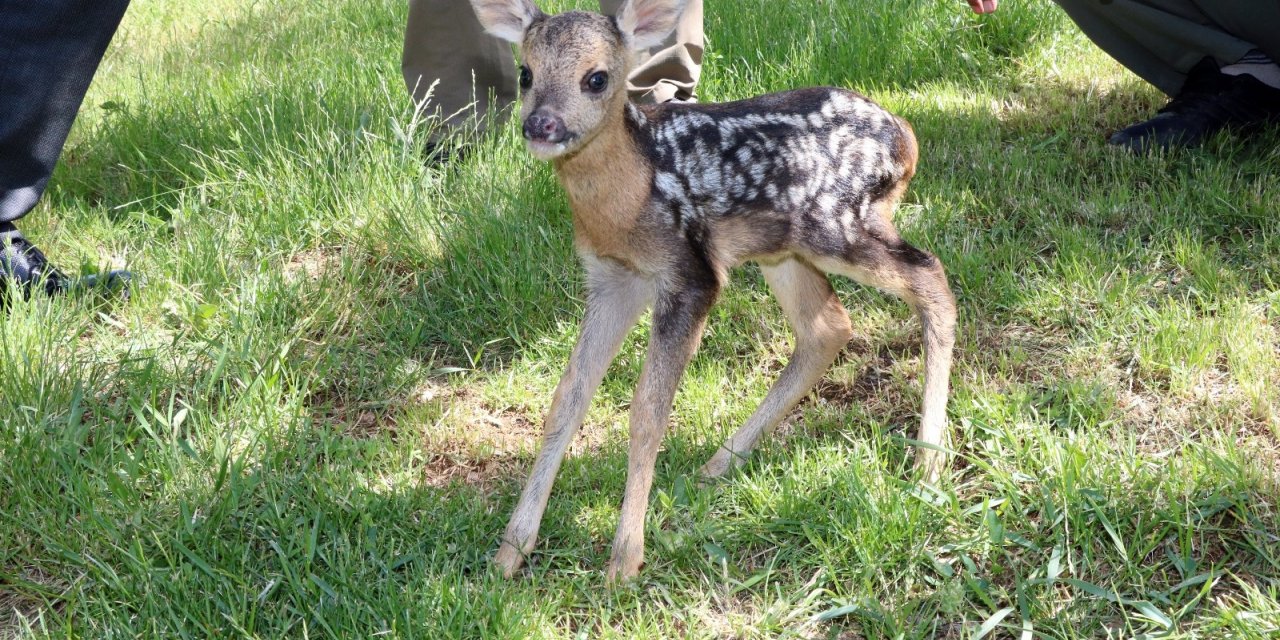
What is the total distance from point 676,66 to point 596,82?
6.10 feet

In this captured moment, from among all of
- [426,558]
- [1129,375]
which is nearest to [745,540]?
[426,558]

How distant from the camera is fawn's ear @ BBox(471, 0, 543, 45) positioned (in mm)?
3246

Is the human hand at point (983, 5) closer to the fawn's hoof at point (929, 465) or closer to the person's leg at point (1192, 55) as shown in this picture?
the person's leg at point (1192, 55)

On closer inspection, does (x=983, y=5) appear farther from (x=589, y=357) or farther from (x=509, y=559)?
(x=509, y=559)

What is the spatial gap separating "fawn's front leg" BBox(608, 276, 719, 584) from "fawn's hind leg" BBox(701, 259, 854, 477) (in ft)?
1.24

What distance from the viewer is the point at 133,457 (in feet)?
9.96

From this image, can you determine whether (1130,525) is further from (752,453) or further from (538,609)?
(538,609)

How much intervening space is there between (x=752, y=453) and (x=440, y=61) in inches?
95.2

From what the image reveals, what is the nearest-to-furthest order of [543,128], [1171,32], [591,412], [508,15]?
[543,128], [508,15], [591,412], [1171,32]

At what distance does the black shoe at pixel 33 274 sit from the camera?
3803 millimetres

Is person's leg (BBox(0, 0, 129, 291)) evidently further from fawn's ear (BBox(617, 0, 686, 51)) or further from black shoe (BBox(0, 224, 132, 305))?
fawn's ear (BBox(617, 0, 686, 51))

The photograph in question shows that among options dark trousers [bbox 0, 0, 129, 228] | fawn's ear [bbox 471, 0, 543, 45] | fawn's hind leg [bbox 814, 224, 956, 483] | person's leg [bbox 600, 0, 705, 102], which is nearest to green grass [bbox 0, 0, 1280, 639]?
fawn's hind leg [bbox 814, 224, 956, 483]

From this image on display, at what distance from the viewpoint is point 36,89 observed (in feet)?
12.5

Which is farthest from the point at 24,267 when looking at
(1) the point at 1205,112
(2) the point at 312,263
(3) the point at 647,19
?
(1) the point at 1205,112
